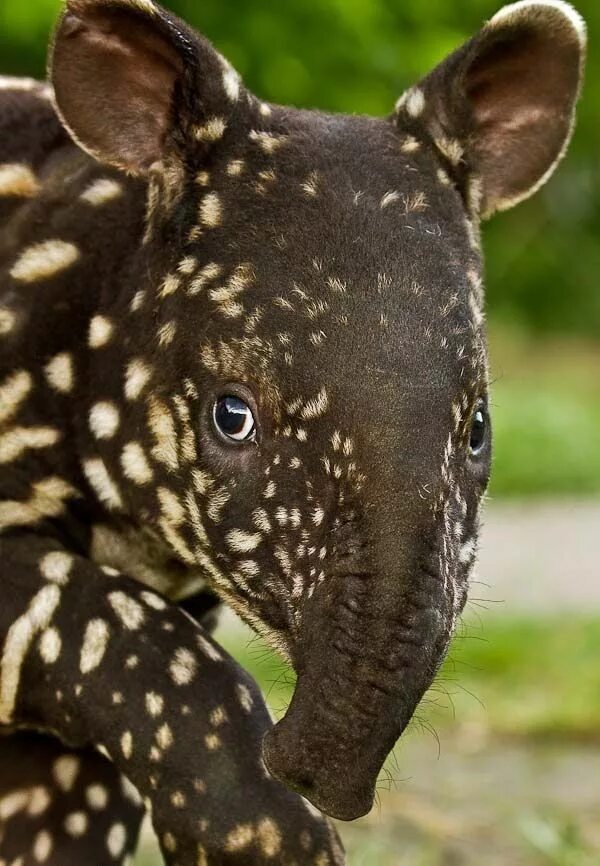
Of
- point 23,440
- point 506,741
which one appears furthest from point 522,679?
point 23,440

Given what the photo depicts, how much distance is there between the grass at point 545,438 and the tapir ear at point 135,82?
5756 mm

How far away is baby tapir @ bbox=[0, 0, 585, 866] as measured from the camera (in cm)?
352

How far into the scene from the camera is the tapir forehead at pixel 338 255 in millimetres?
3676

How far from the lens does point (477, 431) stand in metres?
3.88

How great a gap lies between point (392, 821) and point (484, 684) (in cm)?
192

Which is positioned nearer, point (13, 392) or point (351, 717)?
point (351, 717)

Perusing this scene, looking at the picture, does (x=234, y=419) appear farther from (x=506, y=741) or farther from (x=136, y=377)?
(x=506, y=741)

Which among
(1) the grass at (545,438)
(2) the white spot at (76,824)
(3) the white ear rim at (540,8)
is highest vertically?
(3) the white ear rim at (540,8)

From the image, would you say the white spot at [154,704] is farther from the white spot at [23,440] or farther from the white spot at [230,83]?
the white spot at [230,83]

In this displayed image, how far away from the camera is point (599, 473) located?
1373 centimetres

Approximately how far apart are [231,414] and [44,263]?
754mm

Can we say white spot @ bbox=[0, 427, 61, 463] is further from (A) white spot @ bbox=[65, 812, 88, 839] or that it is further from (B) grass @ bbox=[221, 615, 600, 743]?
(B) grass @ bbox=[221, 615, 600, 743]

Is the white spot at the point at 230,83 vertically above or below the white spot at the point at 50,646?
above

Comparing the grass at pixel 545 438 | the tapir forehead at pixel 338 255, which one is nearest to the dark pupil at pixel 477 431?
the tapir forehead at pixel 338 255
